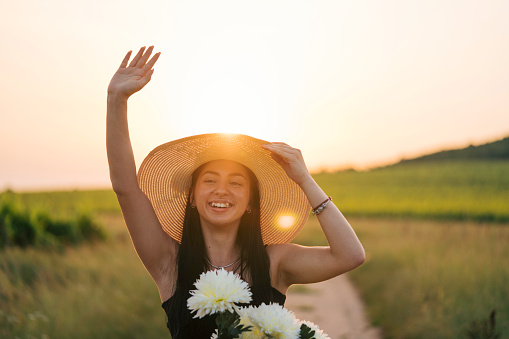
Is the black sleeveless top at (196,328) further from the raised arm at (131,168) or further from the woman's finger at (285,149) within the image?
the woman's finger at (285,149)

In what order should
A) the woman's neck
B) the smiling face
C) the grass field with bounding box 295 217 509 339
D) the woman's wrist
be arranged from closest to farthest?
the woman's wrist, the smiling face, the woman's neck, the grass field with bounding box 295 217 509 339

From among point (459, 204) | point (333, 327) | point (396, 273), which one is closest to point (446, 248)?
point (396, 273)

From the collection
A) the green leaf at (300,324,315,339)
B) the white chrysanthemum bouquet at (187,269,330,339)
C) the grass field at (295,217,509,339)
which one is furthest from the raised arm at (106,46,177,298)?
the grass field at (295,217,509,339)

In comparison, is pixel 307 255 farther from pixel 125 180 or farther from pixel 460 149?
pixel 460 149

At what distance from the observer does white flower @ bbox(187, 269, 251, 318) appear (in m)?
1.75

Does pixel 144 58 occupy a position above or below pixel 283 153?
above

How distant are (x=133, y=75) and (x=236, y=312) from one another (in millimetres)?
1399

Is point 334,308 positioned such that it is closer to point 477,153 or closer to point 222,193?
point 222,193

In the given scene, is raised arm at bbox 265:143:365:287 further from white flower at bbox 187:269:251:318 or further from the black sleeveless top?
white flower at bbox 187:269:251:318

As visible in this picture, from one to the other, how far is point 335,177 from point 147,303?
182ft

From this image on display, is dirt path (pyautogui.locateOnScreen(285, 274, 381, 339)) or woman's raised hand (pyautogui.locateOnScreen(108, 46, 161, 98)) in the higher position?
woman's raised hand (pyautogui.locateOnScreen(108, 46, 161, 98))

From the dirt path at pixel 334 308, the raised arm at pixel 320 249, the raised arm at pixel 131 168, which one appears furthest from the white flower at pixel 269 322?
the dirt path at pixel 334 308

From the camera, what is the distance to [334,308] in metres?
9.21

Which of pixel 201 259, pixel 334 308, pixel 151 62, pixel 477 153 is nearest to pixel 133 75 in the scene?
pixel 151 62
